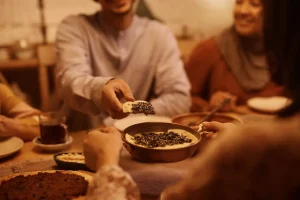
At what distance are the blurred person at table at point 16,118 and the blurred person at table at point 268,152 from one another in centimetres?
85

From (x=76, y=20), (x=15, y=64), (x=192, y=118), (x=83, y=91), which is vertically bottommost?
(x=15, y=64)

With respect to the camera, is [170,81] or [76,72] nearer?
[76,72]

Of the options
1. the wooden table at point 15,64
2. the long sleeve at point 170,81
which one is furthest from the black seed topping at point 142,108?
the wooden table at point 15,64

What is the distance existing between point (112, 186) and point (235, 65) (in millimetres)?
1861

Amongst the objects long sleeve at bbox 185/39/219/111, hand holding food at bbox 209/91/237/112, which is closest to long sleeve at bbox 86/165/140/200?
hand holding food at bbox 209/91/237/112

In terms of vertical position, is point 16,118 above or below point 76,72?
below

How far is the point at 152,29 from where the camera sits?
2.23m

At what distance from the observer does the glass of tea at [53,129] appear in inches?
57.4

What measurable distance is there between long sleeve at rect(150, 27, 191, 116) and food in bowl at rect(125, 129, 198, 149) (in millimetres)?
667

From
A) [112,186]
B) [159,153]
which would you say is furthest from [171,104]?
[112,186]

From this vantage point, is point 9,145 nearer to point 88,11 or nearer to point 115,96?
point 115,96

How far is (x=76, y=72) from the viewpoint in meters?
1.80

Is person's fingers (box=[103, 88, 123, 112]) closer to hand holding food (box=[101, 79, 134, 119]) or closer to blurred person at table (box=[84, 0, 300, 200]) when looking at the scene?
hand holding food (box=[101, 79, 134, 119])

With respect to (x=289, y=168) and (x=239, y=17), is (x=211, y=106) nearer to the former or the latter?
(x=239, y=17)
